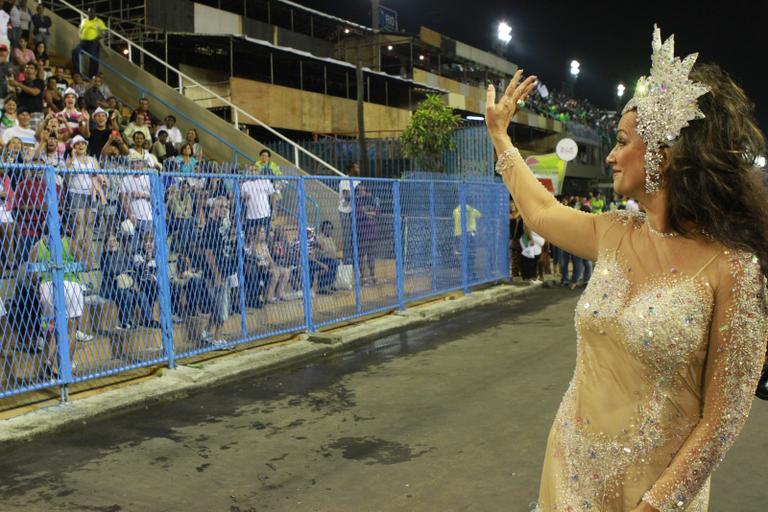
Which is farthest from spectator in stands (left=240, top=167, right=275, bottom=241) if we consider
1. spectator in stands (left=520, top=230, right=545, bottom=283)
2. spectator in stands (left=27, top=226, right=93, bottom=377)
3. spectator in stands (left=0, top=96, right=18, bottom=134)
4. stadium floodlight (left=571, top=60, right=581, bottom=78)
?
stadium floodlight (left=571, top=60, right=581, bottom=78)

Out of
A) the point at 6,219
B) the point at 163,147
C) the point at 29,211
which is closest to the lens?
the point at 6,219

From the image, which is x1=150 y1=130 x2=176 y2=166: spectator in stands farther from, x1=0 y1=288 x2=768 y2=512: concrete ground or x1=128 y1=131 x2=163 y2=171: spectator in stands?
x1=0 y1=288 x2=768 y2=512: concrete ground

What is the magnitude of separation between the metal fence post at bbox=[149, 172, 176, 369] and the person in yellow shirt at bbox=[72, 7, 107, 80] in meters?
8.79

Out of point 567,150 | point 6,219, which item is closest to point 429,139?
point 567,150

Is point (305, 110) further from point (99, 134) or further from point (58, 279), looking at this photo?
point (58, 279)

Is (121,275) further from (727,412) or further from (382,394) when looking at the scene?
(727,412)

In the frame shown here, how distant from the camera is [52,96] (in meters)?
11.6

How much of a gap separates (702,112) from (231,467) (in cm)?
405

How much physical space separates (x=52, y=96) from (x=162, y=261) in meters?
6.18

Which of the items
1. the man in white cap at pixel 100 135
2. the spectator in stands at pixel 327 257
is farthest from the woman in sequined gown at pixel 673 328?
the man in white cap at pixel 100 135

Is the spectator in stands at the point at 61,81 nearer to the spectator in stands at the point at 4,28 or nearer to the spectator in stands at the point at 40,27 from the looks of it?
the spectator in stands at the point at 40,27

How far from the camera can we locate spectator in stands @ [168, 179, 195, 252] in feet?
23.9

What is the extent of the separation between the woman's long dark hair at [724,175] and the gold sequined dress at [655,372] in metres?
0.06

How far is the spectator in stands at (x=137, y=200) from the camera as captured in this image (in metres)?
6.83
